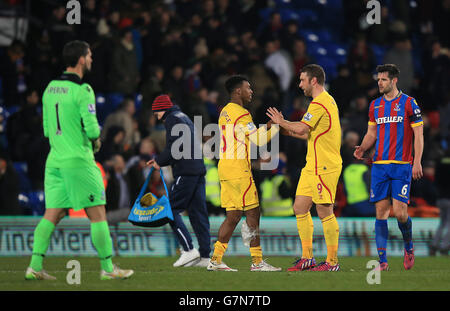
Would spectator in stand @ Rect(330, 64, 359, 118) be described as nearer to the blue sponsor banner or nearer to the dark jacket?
the blue sponsor banner

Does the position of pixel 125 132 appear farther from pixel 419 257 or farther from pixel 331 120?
pixel 331 120

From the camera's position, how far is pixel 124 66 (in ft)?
63.4

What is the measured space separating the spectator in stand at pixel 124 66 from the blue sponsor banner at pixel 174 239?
176 inches

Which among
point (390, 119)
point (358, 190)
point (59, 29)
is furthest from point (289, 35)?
point (390, 119)

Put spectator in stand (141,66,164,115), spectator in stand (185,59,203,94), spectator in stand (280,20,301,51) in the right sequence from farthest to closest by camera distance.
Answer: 1. spectator in stand (280,20,301,51)
2. spectator in stand (185,59,203,94)
3. spectator in stand (141,66,164,115)

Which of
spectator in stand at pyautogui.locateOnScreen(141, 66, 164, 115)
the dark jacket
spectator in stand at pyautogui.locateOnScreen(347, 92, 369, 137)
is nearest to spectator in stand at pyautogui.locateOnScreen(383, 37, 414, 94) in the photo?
spectator in stand at pyautogui.locateOnScreen(347, 92, 369, 137)

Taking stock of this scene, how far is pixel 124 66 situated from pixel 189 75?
1.70 m

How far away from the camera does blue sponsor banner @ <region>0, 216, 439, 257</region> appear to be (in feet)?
50.5

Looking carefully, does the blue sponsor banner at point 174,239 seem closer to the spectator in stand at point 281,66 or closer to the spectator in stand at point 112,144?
the spectator in stand at point 112,144

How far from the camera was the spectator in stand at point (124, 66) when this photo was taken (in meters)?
19.1

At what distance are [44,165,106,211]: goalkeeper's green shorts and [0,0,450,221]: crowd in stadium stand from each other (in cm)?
654

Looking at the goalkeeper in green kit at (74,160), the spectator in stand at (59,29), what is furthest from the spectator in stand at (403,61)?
the goalkeeper in green kit at (74,160)

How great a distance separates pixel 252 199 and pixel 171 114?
216 centimetres

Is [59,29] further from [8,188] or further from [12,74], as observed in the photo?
[8,188]
